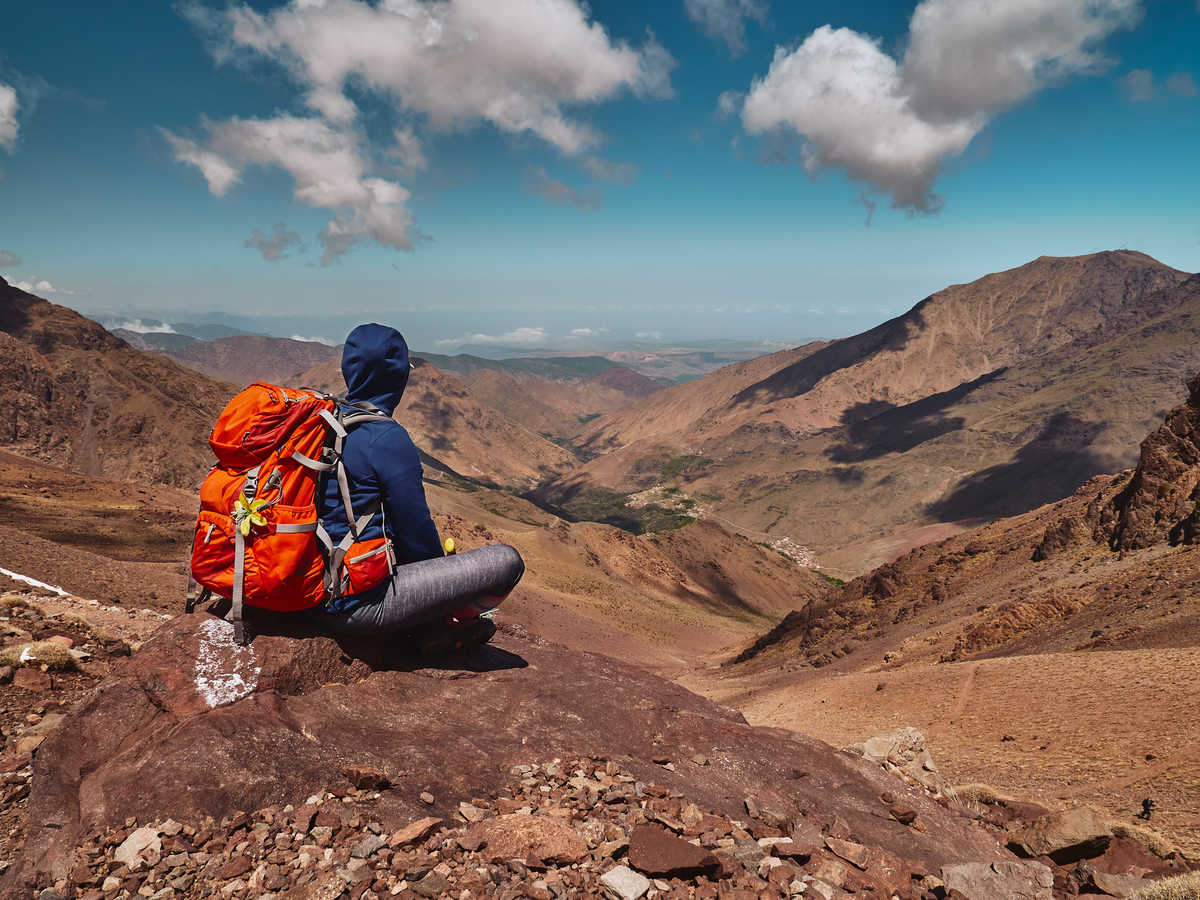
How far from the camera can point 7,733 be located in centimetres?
521

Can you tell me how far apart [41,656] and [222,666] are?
8.88 ft

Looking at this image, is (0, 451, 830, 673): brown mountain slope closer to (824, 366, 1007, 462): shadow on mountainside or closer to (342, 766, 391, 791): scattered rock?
(342, 766, 391, 791): scattered rock

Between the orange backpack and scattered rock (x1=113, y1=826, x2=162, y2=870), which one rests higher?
the orange backpack

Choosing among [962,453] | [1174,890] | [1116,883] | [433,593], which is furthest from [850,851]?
[962,453]

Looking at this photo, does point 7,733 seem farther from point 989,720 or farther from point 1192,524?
point 1192,524

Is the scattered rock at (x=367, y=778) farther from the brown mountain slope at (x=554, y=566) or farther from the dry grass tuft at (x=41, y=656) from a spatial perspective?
the brown mountain slope at (x=554, y=566)

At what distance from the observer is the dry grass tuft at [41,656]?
242 inches

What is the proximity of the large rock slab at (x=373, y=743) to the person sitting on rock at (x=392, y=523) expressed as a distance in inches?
23.9

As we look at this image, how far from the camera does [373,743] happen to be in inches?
203

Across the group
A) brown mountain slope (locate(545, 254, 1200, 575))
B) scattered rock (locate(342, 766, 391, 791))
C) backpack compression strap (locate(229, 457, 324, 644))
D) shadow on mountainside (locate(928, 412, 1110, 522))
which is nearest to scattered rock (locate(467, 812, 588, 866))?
scattered rock (locate(342, 766, 391, 791))

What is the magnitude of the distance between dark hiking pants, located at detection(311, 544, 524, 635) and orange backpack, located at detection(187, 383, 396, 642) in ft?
1.87

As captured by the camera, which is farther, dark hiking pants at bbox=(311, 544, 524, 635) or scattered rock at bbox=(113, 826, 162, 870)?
dark hiking pants at bbox=(311, 544, 524, 635)

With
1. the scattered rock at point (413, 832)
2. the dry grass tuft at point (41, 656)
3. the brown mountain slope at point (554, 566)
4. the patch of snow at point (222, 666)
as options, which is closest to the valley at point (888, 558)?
the brown mountain slope at point (554, 566)

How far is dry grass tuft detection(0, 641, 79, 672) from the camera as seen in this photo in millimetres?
6152
